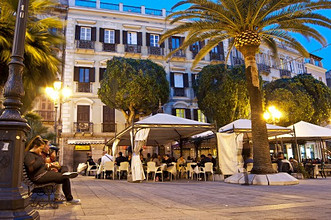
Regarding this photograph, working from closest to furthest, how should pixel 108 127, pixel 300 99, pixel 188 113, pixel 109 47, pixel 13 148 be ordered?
1. pixel 13 148
2. pixel 108 127
3. pixel 300 99
4. pixel 109 47
5. pixel 188 113

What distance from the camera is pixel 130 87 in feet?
70.8

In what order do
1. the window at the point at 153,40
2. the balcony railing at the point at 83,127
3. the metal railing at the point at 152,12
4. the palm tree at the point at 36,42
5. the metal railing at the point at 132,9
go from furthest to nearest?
the metal railing at the point at 152,12 < the metal railing at the point at 132,9 < the window at the point at 153,40 < the balcony railing at the point at 83,127 < the palm tree at the point at 36,42

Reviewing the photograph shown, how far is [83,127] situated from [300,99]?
18429 mm

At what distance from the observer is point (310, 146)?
3238 centimetres

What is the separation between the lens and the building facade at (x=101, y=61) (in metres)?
24.2

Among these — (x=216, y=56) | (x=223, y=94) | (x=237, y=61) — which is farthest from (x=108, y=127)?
(x=237, y=61)

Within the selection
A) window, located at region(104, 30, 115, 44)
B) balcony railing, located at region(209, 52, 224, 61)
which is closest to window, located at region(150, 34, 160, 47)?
window, located at region(104, 30, 115, 44)

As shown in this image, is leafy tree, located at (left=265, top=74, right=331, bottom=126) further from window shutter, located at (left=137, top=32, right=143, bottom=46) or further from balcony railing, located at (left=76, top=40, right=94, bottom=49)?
balcony railing, located at (left=76, top=40, right=94, bottom=49)

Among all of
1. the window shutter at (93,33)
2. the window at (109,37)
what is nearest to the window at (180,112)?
the window at (109,37)

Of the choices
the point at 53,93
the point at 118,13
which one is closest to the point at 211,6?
the point at 53,93

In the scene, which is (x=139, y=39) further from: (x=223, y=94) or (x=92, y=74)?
Answer: (x=223, y=94)

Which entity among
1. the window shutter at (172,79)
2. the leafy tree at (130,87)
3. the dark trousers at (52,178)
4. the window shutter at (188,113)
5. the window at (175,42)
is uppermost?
the window at (175,42)

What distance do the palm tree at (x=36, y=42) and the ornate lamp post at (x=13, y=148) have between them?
498cm

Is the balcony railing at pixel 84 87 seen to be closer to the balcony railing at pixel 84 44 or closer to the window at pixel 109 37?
the balcony railing at pixel 84 44
